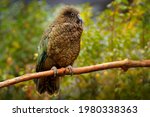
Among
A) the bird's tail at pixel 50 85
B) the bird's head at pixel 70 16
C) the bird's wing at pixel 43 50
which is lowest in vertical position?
the bird's tail at pixel 50 85

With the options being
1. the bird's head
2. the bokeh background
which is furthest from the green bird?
the bokeh background

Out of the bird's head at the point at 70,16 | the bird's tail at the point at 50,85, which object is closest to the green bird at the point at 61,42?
the bird's head at the point at 70,16

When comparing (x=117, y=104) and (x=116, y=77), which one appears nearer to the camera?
(x=117, y=104)

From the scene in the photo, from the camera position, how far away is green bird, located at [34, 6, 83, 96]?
4.78m

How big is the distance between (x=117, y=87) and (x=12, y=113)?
107cm

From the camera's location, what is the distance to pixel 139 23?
5852 mm

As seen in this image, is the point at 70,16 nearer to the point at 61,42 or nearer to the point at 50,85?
the point at 61,42

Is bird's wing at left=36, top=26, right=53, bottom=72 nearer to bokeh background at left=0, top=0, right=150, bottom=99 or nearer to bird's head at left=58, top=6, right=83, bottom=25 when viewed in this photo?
bird's head at left=58, top=6, right=83, bottom=25

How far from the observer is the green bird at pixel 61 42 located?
4.78 m

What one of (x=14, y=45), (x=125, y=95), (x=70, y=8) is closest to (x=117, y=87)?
(x=125, y=95)

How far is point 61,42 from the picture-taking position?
478 centimetres

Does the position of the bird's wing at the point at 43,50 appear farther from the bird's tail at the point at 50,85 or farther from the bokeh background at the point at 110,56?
the bokeh background at the point at 110,56

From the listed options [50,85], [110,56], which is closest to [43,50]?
[50,85]

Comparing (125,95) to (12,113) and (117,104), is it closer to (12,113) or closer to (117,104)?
(117,104)
